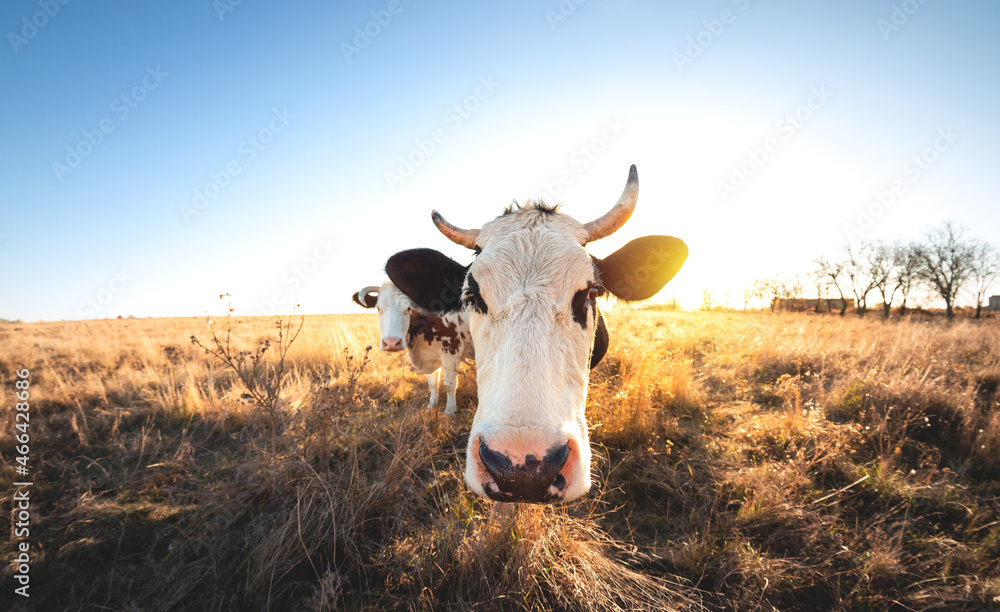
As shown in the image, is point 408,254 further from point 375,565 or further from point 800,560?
point 800,560

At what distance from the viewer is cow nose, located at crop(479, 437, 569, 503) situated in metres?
1.49

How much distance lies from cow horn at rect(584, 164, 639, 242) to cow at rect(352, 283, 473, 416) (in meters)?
2.95

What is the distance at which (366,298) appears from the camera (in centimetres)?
711

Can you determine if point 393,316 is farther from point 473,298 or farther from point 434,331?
A: point 473,298

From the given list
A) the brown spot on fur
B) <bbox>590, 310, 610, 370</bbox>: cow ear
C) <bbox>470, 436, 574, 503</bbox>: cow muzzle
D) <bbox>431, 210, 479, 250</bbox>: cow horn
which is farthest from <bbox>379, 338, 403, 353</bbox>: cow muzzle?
<bbox>470, 436, 574, 503</bbox>: cow muzzle

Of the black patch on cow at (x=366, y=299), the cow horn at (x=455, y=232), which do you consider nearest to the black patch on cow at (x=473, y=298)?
the cow horn at (x=455, y=232)

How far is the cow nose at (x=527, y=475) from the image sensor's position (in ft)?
4.89

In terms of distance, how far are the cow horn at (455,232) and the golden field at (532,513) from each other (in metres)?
1.83

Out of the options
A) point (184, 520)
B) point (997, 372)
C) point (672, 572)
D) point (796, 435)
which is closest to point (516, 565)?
point (672, 572)

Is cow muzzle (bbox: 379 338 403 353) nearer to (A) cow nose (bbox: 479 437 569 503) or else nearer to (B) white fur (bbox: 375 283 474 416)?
(B) white fur (bbox: 375 283 474 416)

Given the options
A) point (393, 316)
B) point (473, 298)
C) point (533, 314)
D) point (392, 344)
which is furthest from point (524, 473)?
point (393, 316)

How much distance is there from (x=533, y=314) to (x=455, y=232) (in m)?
1.53

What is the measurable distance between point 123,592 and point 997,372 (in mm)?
10998

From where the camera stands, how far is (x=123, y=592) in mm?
2234
